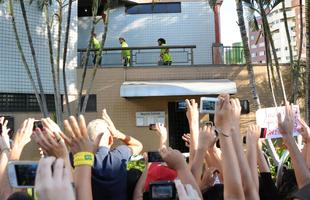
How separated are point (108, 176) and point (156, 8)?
637 inches

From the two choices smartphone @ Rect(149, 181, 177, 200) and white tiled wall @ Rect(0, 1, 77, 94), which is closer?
smartphone @ Rect(149, 181, 177, 200)

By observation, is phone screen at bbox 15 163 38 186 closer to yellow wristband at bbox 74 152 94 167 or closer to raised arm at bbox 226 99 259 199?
yellow wristband at bbox 74 152 94 167

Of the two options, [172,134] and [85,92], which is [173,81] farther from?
[85,92]

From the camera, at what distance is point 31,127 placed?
11.8ft

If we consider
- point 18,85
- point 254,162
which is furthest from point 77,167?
point 18,85

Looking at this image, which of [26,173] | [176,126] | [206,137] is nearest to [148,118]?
[176,126]

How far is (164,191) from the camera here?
225 centimetres

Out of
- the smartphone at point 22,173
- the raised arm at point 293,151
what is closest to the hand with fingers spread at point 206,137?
the raised arm at point 293,151

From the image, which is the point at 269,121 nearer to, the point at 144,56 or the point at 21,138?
the point at 21,138

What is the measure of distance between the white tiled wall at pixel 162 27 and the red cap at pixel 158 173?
1553 centimetres

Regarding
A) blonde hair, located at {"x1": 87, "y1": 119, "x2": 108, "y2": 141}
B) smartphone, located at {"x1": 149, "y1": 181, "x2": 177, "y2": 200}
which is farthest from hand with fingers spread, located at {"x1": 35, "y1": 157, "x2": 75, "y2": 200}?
blonde hair, located at {"x1": 87, "y1": 119, "x2": 108, "y2": 141}

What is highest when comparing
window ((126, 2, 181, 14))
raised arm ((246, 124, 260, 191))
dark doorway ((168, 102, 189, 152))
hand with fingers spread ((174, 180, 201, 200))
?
window ((126, 2, 181, 14))

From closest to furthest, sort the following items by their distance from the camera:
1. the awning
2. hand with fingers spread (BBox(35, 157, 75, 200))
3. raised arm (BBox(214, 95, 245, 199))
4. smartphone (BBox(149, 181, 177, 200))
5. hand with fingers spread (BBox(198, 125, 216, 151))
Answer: hand with fingers spread (BBox(35, 157, 75, 200)) < smartphone (BBox(149, 181, 177, 200)) < raised arm (BBox(214, 95, 245, 199)) < hand with fingers spread (BBox(198, 125, 216, 151)) < the awning

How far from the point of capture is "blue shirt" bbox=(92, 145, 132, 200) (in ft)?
10.6
